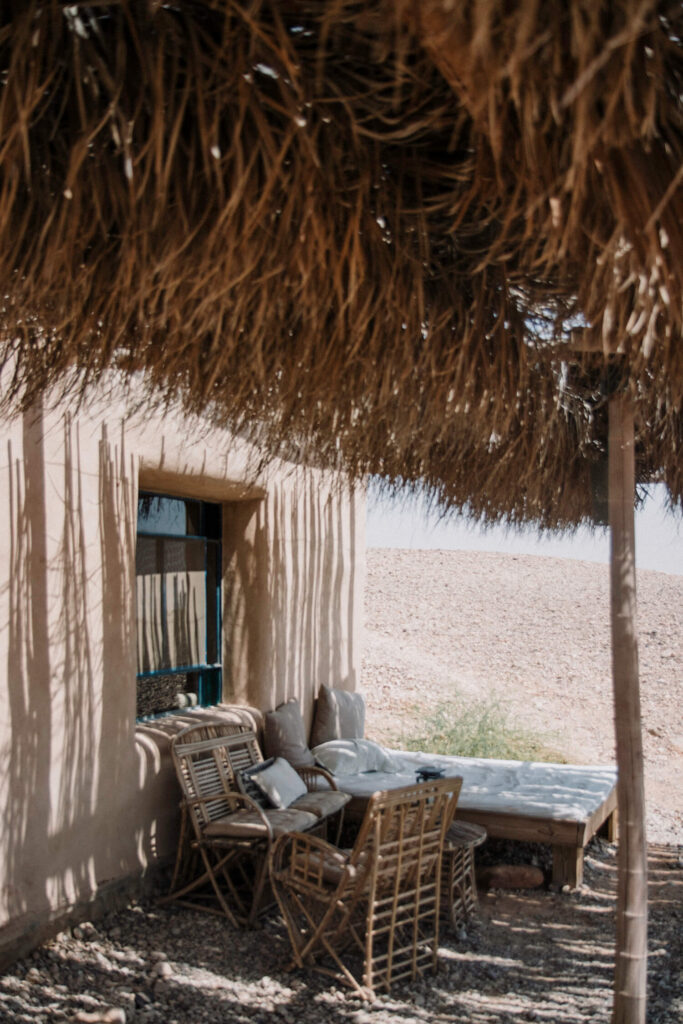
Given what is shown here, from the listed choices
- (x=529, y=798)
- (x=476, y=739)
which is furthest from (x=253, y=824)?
(x=476, y=739)

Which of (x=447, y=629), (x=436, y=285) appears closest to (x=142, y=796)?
(x=436, y=285)

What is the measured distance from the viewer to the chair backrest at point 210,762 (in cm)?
508

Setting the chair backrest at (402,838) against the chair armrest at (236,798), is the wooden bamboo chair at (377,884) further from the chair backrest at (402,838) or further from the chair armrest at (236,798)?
the chair armrest at (236,798)

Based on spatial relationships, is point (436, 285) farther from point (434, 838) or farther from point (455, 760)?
point (455, 760)

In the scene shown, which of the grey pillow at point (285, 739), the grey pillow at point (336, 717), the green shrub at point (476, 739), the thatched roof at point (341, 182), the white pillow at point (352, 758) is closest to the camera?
the thatched roof at point (341, 182)

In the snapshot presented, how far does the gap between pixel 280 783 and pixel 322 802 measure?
0.96 ft

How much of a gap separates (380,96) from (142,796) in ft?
14.7

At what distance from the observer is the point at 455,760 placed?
718 cm

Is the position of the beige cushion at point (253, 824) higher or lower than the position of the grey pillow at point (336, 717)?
lower

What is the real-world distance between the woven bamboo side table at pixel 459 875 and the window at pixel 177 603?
85.9 inches

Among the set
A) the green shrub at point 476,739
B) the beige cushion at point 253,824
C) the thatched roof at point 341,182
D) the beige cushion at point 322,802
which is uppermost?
the thatched roof at point 341,182

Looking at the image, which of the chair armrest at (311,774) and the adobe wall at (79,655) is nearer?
the adobe wall at (79,655)

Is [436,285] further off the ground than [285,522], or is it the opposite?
[436,285]

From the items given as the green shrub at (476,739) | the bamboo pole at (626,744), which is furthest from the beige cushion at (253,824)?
the green shrub at (476,739)
